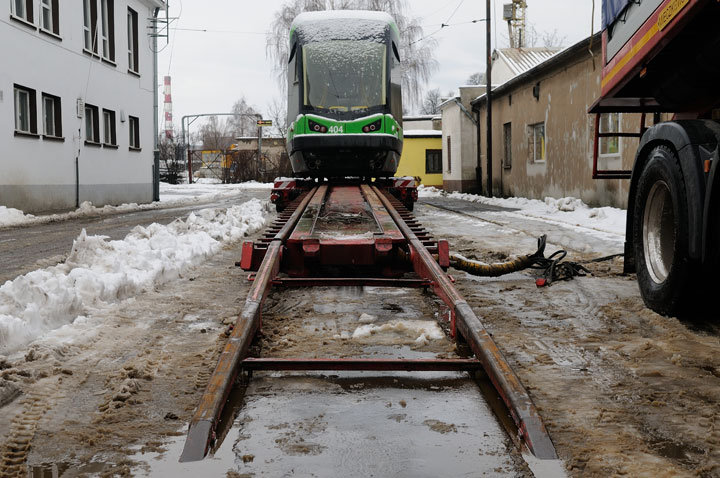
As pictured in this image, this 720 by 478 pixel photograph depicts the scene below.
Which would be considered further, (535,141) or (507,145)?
(507,145)

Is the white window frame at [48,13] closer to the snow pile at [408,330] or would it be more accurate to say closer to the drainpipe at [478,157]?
the snow pile at [408,330]

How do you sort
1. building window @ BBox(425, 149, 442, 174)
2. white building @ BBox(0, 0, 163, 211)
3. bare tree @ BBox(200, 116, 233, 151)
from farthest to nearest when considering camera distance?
bare tree @ BBox(200, 116, 233, 151), building window @ BBox(425, 149, 442, 174), white building @ BBox(0, 0, 163, 211)

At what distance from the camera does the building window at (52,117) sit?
704 inches

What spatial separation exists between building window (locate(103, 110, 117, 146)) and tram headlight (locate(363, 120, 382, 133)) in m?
11.1

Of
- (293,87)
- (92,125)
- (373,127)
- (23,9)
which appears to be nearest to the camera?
(373,127)

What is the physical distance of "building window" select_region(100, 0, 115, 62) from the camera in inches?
842

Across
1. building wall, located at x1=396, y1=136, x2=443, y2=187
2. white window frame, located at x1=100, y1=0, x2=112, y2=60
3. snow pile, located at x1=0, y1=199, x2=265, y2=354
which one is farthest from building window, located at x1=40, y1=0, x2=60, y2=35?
building wall, located at x1=396, y1=136, x2=443, y2=187

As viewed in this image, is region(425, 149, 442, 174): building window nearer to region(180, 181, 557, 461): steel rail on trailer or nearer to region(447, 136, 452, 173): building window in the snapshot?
region(447, 136, 452, 173): building window

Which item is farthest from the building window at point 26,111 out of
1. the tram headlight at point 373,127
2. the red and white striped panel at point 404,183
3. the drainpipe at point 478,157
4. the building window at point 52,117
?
the drainpipe at point 478,157

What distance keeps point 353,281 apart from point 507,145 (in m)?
21.1

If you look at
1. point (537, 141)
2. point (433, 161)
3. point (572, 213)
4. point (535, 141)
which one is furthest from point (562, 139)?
point (433, 161)

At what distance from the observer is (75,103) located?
1903 centimetres

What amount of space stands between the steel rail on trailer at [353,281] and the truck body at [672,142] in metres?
1.41

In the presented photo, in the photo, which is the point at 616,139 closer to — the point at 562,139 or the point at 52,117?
the point at 562,139
